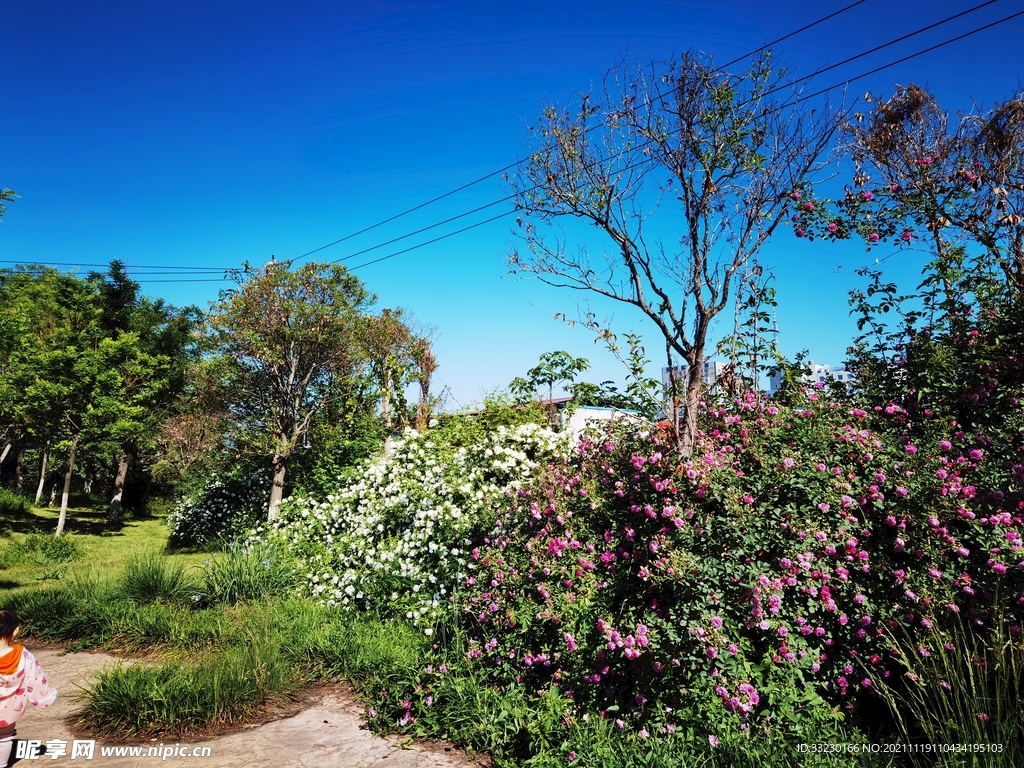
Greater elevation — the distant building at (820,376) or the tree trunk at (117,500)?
the distant building at (820,376)

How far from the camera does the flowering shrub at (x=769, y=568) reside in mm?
3150

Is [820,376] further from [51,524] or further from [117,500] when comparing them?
[117,500]

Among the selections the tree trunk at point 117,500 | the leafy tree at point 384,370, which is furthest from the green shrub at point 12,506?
the leafy tree at point 384,370

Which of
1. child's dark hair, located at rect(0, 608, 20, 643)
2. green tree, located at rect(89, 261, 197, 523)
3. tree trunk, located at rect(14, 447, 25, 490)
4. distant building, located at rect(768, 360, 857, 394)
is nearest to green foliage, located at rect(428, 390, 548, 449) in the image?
distant building, located at rect(768, 360, 857, 394)

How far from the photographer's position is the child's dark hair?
9.80ft

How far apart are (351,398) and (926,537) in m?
10.4

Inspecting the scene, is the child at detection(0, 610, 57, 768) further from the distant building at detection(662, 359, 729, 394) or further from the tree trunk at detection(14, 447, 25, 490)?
the tree trunk at detection(14, 447, 25, 490)

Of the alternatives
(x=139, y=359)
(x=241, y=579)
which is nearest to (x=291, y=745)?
(x=241, y=579)

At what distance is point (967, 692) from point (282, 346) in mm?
11334

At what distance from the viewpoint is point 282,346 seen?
11711 mm

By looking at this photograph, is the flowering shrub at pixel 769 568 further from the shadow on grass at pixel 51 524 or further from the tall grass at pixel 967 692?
the shadow on grass at pixel 51 524

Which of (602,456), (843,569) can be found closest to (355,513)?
(602,456)

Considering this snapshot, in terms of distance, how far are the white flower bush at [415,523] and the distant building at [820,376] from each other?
2.49 m

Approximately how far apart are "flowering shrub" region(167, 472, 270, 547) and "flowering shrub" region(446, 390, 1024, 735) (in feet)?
33.6
